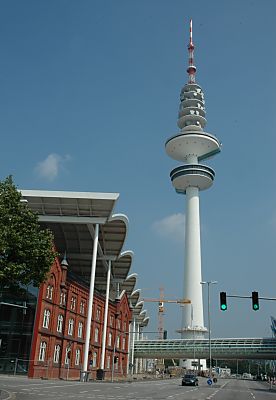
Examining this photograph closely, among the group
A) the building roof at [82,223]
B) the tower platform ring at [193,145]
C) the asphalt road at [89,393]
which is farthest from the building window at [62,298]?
the tower platform ring at [193,145]

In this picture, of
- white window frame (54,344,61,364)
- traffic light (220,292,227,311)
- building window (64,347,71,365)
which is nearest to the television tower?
building window (64,347,71,365)

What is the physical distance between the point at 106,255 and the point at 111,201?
18.4 metres

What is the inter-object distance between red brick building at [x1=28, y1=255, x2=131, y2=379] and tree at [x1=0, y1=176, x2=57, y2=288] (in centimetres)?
1782

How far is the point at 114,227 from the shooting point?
5712 centimetres

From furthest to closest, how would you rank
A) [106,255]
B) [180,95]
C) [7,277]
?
[180,95] < [106,255] < [7,277]

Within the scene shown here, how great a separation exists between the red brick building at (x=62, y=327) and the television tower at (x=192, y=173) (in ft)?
187

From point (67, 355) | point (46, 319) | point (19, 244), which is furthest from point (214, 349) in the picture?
point (19, 244)

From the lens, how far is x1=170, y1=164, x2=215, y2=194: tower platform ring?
13088cm

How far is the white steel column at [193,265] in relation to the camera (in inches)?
4820

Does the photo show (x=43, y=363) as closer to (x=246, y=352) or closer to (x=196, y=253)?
(x=246, y=352)

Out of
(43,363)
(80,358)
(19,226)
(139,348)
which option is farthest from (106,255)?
(139,348)

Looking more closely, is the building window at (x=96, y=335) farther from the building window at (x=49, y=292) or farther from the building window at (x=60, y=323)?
the building window at (x=49, y=292)

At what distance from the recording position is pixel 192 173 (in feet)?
429

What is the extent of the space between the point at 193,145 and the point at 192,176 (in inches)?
450
